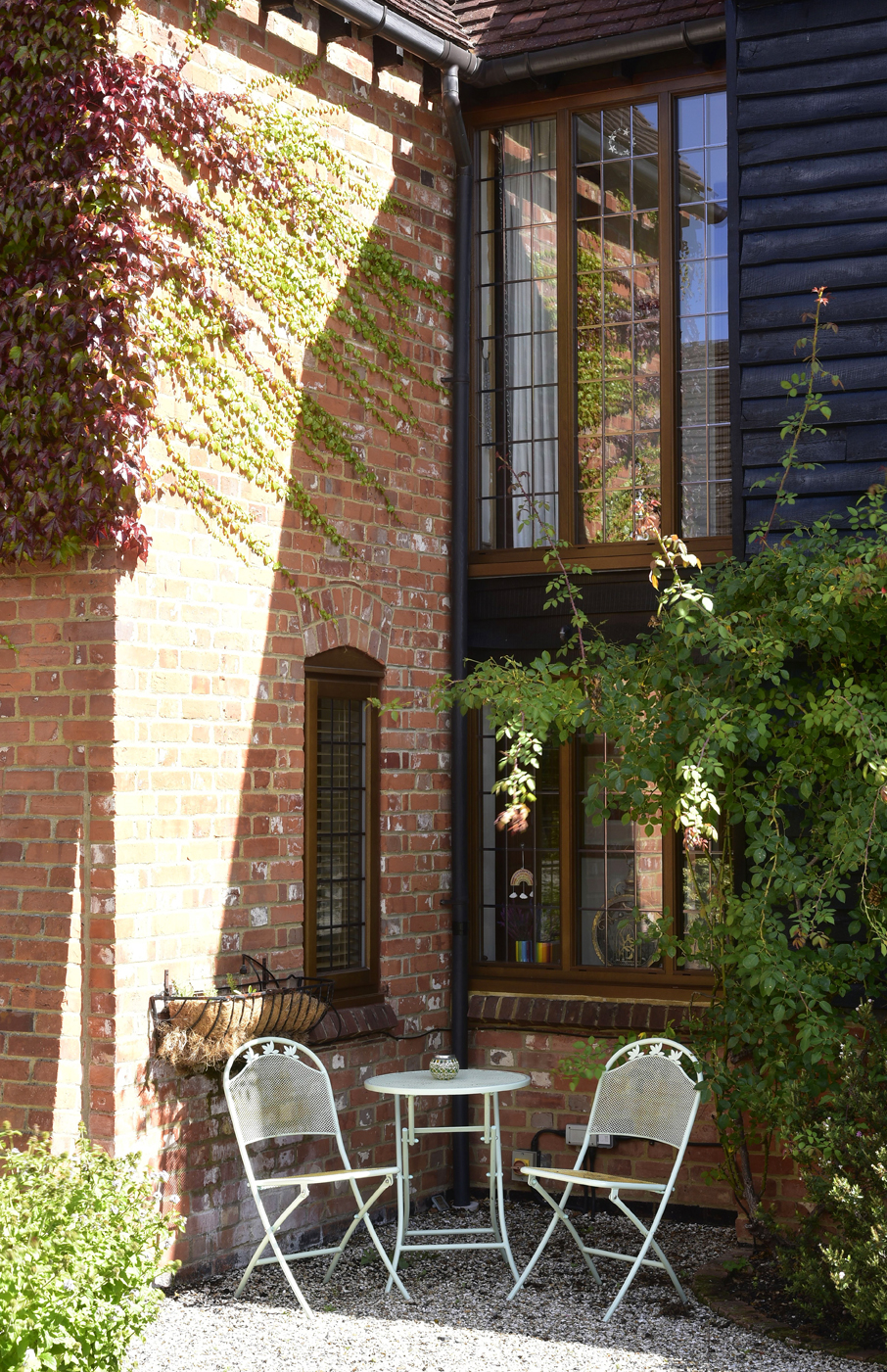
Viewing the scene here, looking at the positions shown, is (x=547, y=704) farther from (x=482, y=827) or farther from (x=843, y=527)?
(x=482, y=827)

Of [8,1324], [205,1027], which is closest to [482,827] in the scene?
[205,1027]

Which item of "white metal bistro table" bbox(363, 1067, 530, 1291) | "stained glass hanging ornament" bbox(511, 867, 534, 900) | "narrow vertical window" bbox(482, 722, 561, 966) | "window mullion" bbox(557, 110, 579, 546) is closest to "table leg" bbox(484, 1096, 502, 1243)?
"white metal bistro table" bbox(363, 1067, 530, 1291)

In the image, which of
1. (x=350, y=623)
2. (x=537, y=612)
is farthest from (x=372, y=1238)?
(x=537, y=612)

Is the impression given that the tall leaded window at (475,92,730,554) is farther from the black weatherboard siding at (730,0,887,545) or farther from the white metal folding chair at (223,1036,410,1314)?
the white metal folding chair at (223,1036,410,1314)

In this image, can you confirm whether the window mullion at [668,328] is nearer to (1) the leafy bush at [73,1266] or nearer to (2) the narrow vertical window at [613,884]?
(2) the narrow vertical window at [613,884]

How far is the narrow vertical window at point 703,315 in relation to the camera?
695cm

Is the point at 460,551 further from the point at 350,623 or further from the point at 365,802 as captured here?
the point at 365,802

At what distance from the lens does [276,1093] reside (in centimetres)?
570

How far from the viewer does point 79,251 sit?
5.34 meters

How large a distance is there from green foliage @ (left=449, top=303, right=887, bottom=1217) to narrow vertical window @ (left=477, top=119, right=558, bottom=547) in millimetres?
1733

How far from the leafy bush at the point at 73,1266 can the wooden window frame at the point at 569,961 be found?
10.0ft

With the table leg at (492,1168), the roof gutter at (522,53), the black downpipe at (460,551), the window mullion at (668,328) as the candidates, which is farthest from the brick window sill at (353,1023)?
the roof gutter at (522,53)

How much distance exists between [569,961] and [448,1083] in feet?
4.48

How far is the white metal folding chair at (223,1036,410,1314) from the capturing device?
5.41 m
